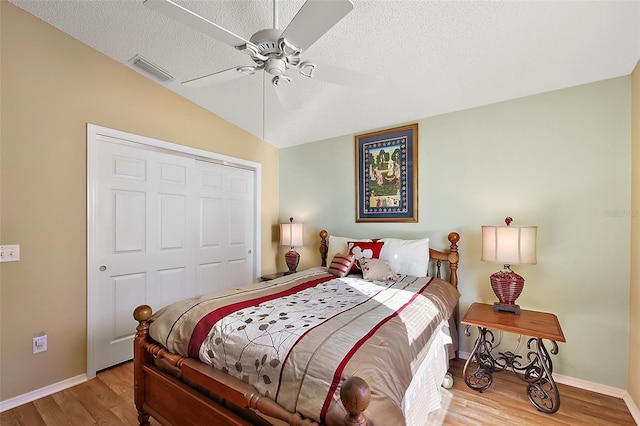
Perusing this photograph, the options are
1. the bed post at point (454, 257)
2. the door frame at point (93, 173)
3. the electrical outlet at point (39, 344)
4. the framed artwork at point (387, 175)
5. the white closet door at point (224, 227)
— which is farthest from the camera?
the white closet door at point (224, 227)

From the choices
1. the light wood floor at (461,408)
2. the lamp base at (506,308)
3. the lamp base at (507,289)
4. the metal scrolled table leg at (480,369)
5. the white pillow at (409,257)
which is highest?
the white pillow at (409,257)

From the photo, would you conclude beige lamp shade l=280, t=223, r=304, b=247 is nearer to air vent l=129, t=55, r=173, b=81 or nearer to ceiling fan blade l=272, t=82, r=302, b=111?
ceiling fan blade l=272, t=82, r=302, b=111

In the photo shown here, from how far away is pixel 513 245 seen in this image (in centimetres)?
210

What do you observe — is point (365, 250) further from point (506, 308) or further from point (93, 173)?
point (93, 173)

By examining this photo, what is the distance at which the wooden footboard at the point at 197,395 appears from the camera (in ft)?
2.94

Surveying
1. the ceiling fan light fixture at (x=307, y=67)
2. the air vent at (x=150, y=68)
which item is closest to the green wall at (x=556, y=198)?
the ceiling fan light fixture at (x=307, y=67)

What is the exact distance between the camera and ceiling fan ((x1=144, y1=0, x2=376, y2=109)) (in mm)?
1220

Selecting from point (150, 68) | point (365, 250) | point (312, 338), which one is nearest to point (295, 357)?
point (312, 338)

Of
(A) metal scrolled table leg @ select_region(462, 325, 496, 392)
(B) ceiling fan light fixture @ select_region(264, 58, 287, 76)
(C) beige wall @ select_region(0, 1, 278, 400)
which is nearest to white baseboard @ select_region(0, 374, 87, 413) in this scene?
(C) beige wall @ select_region(0, 1, 278, 400)

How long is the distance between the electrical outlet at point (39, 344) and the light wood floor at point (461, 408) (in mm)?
346

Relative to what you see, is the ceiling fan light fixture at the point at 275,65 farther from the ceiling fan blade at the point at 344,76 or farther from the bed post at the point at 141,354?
the bed post at the point at 141,354

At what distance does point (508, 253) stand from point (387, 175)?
143cm

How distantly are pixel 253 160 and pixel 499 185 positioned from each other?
2.80 metres

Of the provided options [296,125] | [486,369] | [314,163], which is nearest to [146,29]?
[296,125]
